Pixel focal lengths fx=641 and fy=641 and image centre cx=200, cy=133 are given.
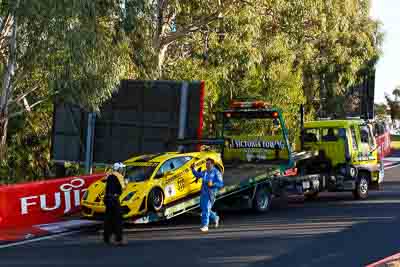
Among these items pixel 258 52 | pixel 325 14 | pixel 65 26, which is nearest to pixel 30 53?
pixel 65 26

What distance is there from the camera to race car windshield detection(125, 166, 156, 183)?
13.6 metres

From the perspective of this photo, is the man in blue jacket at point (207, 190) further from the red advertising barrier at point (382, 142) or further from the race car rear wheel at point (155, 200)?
the red advertising barrier at point (382, 142)

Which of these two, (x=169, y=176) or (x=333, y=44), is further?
(x=333, y=44)

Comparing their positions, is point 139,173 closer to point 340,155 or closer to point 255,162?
point 255,162

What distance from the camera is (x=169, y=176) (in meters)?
13.8

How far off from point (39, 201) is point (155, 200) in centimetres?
315

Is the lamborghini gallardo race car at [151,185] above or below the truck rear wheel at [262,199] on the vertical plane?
above

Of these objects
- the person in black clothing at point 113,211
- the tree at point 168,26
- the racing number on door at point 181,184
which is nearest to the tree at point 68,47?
the tree at point 168,26

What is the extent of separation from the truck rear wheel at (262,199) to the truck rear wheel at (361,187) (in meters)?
3.48

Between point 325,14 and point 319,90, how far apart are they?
13854 mm

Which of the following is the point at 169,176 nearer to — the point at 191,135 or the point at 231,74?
the point at 191,135

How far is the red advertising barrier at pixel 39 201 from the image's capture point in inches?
557

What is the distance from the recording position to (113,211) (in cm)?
1191

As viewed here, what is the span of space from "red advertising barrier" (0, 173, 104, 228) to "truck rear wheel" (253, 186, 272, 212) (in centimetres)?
421
